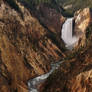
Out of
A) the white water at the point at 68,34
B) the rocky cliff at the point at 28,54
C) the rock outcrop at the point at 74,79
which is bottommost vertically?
the rock outcrop at the point at 74,79

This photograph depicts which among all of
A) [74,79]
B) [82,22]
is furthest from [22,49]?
[82,22]

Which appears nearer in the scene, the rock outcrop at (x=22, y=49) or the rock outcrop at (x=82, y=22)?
the rock outcrop at (x=22, y=49)

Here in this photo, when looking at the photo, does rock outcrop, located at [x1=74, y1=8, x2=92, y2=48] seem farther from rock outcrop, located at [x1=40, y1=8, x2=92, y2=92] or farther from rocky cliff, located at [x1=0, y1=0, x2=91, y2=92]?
rock outcrop, located at [x1=40, y1=8, x2=92, y2=92]

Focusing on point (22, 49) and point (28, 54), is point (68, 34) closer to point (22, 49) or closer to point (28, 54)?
point (28, 54)

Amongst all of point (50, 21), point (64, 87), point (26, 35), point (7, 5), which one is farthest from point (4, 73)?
point (50, 21)

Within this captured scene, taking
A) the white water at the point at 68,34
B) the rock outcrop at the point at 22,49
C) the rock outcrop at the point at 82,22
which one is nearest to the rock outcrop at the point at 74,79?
the rock outcrop at the point at 22,49

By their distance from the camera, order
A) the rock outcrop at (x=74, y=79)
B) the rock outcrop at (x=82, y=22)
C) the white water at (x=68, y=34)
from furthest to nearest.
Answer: the white water at (x=68, y=34)
the rock outcrop at (x=82, y=22)
the rock outcrop at (x=74, y=79)

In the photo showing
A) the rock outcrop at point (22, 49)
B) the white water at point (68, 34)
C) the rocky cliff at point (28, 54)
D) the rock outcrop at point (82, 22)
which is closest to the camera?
the rocky cliff at point (28, 54)

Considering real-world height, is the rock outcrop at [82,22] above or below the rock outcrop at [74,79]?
above

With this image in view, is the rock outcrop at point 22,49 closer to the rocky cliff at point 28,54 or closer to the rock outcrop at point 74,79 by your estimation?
the rocky cliff at point 28,54

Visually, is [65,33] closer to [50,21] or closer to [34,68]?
[50,21]
